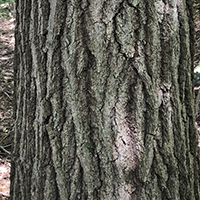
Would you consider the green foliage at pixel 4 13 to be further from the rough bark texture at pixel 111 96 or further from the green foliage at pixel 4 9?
the rough bark texture at pixel 111 96

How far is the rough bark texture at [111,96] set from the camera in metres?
1.10

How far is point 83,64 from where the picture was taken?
1.13 metres

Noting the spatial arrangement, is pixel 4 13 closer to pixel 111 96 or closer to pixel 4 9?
pixel 4 9

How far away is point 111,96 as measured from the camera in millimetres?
1121

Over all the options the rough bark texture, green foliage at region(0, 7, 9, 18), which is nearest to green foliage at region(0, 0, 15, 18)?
green foliage at region(0, 7, 9, 18)

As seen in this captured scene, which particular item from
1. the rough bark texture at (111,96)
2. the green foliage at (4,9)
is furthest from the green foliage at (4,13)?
the rough bark texture at (111,96)

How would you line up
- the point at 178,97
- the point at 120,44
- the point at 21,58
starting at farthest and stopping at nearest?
the point at 21,58 < the point at 178,97 < the point at 120,44

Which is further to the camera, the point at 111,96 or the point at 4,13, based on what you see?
the point at 4,13

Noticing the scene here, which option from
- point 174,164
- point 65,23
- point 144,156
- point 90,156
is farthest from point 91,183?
point 65,23

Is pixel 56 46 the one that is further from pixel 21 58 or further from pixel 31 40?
pixel 21 58

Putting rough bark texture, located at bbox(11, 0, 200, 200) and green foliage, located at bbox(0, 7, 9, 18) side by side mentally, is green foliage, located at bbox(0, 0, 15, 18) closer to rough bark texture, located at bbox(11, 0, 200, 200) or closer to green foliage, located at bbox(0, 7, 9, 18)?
green foliage, located at bbox(0, 7, 9, 18)

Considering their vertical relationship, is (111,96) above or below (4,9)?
below

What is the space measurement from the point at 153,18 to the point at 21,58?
763 millimetres

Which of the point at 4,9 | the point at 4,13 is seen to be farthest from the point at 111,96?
the point at 4,9
